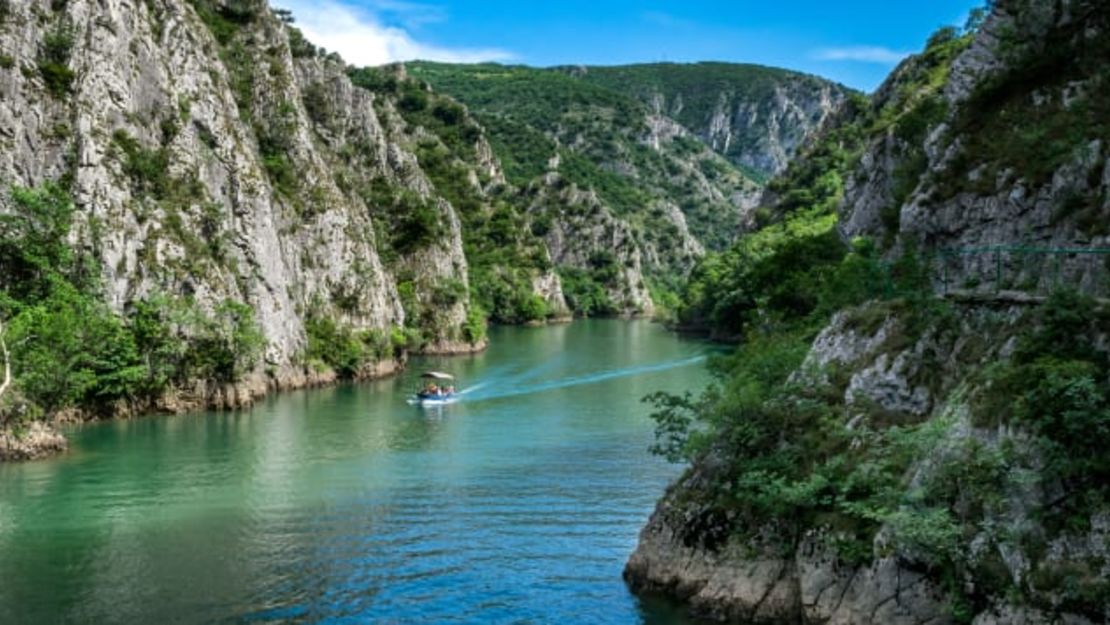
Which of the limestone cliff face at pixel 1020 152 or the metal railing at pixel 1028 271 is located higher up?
the limestone cliff face at pixel 1020 152

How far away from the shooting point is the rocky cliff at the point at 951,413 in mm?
20047

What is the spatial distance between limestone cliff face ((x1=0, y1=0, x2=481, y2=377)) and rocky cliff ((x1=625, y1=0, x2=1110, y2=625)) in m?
45.1

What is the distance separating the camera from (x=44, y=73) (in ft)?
211

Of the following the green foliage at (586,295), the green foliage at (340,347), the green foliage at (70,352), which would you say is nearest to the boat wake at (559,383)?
the green foliage at (340,347)

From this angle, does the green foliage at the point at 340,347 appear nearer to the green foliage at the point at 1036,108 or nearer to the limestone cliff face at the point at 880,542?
the limestone cliff face at the point at 880,542

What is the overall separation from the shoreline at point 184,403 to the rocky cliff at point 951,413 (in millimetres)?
31042

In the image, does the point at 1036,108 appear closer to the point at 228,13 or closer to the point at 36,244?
the point at 36,244

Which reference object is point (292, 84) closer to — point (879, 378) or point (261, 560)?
point (261, 560)

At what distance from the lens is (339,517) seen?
37.4 meters

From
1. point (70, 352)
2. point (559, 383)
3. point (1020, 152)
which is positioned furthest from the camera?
point (559, 383)

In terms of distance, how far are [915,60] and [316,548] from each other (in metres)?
98.9

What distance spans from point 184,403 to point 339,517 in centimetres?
3068

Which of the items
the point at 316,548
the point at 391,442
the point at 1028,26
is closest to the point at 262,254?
the point at 391,442

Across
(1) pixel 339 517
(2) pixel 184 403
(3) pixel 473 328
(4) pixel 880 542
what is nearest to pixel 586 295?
(3) pixel 473 328
